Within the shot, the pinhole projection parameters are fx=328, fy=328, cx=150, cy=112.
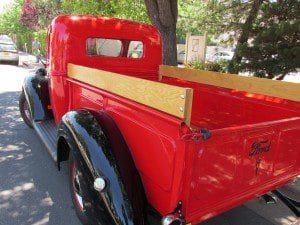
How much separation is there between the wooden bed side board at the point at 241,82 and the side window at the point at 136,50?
365 mm

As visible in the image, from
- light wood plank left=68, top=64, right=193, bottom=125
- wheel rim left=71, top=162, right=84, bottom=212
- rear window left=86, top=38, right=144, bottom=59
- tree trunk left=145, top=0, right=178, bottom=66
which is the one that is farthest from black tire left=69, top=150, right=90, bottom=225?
tree trunk left=145, top=0, right=178, bottom=66

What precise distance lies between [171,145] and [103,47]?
2.65 m

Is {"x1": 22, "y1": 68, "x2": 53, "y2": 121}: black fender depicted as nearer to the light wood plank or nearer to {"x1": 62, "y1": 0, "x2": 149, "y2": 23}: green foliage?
the light wood plank

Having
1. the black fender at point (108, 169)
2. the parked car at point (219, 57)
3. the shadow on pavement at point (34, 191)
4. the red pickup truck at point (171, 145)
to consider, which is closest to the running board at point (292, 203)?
the red pickup truck at point (171, 145)

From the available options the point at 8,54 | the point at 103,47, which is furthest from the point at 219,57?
the point at 8,54

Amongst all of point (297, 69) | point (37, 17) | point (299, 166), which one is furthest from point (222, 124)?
point (37, 17)

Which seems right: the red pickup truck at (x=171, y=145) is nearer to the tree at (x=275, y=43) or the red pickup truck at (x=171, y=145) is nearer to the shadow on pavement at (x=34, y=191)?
the shadow on pavement at (x=34, y=191)

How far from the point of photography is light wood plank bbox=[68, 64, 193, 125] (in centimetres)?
190

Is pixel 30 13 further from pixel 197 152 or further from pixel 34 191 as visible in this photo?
pixel 197 152

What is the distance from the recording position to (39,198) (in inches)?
140

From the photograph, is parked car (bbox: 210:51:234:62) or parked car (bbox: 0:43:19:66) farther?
parked car (bbox: 0:43:19:66)

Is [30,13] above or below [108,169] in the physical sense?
above

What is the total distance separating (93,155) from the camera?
2.51 m

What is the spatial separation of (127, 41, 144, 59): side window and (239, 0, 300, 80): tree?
12.7 ft
